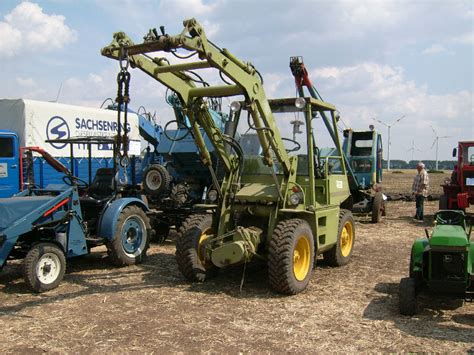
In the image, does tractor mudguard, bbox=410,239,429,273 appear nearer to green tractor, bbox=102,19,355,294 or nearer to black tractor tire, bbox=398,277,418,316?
black tractor tire, bbox=398,277,418,316

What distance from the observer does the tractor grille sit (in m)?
5.22

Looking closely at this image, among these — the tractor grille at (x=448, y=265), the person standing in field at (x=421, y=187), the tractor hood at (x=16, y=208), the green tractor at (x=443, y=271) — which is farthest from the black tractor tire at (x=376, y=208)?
the tractor hood at (x=16, y=208)

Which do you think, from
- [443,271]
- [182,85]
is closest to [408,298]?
[443,271]

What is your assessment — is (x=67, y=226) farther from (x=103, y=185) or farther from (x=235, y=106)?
(x=235, y=106)

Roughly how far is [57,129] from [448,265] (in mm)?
10777

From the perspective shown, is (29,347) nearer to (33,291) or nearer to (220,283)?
(33,291)

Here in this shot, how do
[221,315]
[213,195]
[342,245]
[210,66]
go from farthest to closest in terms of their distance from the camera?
1. [342,245]
2. [213,195]
3. [210,66]
4. [221,315]

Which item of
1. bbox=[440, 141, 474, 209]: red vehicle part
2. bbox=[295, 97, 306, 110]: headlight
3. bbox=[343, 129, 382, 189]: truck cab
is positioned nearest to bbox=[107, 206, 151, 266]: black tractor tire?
bbox=[295, 97, 306, 110]: headlight

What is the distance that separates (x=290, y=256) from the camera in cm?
609

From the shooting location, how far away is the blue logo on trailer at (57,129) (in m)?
12.7

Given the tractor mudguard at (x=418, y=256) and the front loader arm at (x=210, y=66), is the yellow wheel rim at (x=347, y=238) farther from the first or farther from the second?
the tractor mudguard at (x=418, y=256)

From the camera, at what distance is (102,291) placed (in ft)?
21.3

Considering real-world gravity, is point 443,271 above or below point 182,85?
below

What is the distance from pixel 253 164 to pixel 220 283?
1.85 m
